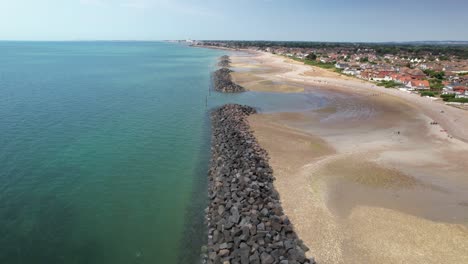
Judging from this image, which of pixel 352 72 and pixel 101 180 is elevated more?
pixel 101 180

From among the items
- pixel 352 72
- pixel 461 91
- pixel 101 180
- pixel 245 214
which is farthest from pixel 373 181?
pixel 352 72

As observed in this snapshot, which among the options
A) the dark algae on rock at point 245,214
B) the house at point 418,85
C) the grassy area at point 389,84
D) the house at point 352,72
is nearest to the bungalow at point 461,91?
Result: the house at point 418,85

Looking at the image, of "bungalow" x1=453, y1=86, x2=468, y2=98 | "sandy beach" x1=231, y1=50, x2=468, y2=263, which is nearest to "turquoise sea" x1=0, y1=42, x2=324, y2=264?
"sandy beach" x1=231, y1=50, x2=468, y2=263

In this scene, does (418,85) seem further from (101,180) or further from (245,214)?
(101,180)

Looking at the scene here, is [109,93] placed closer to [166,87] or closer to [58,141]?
[166,87]

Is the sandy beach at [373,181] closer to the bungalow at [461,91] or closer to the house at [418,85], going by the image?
the bungalow at [461,91]

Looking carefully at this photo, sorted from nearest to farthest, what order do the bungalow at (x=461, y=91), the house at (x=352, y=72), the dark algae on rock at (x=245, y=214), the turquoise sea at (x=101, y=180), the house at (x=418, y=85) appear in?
the dark algae on rock at (x=245, y=214)
the turquoise sea at (x=101, y=180)
the bungalow at (x=461, y=91)
the house at (x=418, y=85)
the house at (x=352, y=72)

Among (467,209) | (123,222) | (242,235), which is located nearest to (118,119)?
(123,222)
